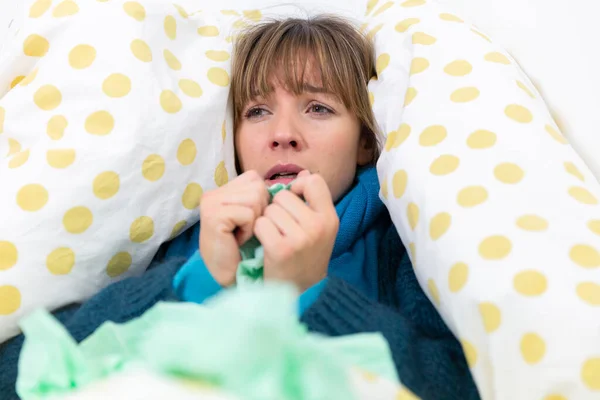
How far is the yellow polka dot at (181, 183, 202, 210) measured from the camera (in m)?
0.89

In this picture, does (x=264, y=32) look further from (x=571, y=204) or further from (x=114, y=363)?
(x=114, y=363)

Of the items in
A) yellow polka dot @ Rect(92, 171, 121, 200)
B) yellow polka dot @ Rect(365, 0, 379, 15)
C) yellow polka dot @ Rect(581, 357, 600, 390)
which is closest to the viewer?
yellow polka dot @ Rect(581, 357, 600, 390)

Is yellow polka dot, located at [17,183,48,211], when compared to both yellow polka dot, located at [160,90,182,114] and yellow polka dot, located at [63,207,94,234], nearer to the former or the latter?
yellow polka dot, located at [63,207,94,234]

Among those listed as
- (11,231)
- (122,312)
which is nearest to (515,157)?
(122,312)

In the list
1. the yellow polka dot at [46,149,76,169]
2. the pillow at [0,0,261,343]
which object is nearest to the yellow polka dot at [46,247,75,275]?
the pillow at [0,0,261,343]

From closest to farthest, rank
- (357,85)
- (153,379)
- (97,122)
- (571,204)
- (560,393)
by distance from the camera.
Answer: (153,379), (560,393), (571,204), (97,122), (357,85)

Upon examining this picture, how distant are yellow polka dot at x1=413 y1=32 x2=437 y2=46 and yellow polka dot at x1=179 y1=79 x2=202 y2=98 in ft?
1.10

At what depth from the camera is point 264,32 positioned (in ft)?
3.49

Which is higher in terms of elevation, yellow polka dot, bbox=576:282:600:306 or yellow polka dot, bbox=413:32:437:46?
yellow polka dot, bbox=413:32:437:46

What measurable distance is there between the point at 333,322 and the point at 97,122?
0.42 m

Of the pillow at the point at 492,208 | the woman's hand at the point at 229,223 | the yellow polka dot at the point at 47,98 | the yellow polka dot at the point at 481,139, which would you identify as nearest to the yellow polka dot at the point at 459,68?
the pillow at the point at 492,208

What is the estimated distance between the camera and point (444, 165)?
0.75 meters

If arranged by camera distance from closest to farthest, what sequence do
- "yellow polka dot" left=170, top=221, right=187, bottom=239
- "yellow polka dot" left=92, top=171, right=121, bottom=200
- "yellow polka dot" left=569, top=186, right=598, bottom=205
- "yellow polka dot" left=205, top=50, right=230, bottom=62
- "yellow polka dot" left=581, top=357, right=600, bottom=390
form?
"yellow polka dot" left=581, top=357, right=600, bottom=390, "yellow polka dot" left=569, top=186, right=598, bottom=205, "yellow polka dot" left=92, top=171, right=121, bottom=200, "yellow polka dot" left=170, top=221, right=187, bottom=239, "yellow polka dot" left=205, top=50, right=230, bottom=62

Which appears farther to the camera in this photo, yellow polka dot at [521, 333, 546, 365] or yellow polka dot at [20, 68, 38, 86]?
yellow polka dot at [20, 68, 38, 86]
